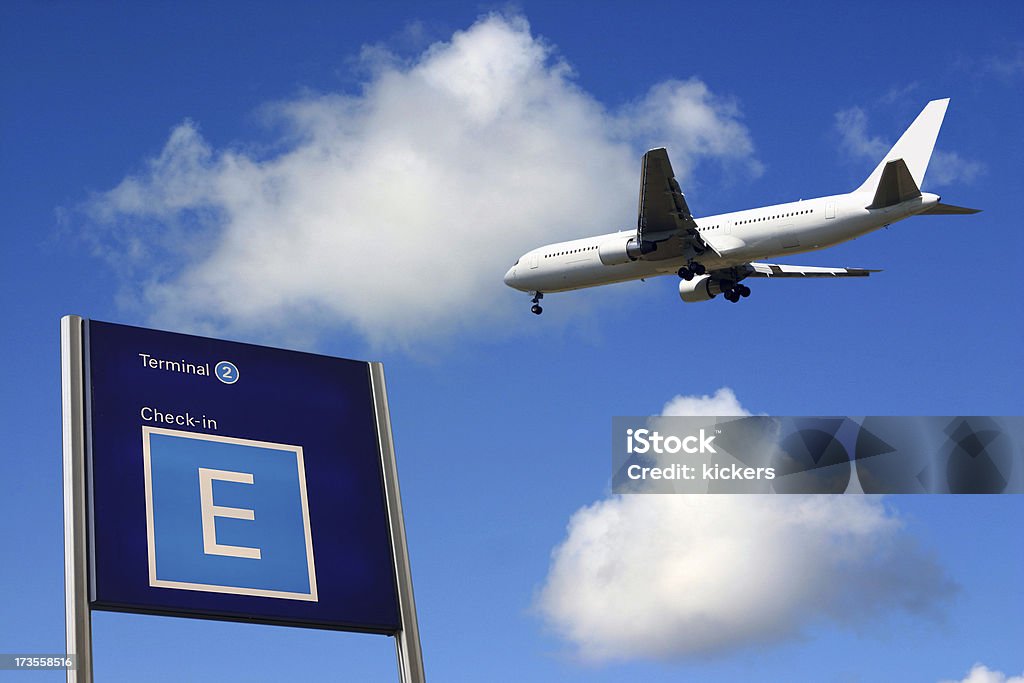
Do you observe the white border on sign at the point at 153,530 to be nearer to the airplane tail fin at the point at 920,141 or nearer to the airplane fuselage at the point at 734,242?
the airplane fuselage at the point at 734,242

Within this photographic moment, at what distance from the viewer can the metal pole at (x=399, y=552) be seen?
20.0m

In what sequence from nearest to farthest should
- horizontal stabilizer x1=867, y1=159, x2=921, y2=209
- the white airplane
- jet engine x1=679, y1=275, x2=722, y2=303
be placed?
horizontal stabilizer x1=867, y1=159, x2=921, y2=209
the white airplane
jet engine x1=679, y1=275, x2=722, y2=303

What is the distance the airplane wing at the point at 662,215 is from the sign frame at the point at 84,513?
35458 millimetres

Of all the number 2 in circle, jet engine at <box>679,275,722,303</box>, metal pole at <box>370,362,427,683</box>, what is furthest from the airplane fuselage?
the number 2 in circle

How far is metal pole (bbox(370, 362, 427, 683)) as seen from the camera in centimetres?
2002

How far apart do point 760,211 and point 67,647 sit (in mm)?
46467

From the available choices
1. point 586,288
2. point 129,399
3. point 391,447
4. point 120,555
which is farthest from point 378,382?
point 586,288

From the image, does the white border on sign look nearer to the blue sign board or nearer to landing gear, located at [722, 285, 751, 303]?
the blue sign board

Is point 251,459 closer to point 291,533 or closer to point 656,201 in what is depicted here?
point 291,533

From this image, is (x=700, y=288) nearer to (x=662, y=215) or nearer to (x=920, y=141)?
(x=662, y=215)

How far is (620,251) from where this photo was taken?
202ft

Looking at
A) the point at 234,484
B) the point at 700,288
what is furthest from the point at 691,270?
the point at 234,484

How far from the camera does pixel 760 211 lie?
59375 millimetres

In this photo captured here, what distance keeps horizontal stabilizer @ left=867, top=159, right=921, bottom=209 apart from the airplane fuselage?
247mm
